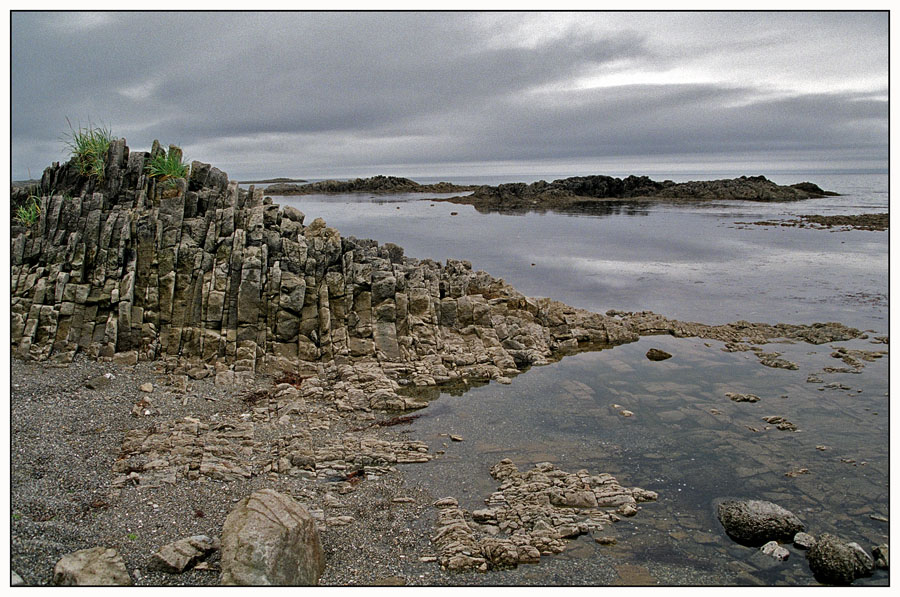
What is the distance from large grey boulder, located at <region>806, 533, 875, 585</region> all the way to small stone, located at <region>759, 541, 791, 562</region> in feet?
1.12

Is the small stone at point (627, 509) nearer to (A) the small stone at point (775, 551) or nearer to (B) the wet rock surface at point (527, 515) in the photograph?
(B) the wet rock surface at point (527, 515)

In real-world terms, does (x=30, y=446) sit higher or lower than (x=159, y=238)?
lower

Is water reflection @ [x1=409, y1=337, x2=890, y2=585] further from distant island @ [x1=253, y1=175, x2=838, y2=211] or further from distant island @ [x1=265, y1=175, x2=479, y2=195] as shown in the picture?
distant island @ [x1=265, y1=175, x2=479, y2=195]

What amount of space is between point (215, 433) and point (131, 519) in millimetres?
3387

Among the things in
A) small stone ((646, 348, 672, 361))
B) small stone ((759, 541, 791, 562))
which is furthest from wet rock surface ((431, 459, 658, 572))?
small stone ((646, 348, 672, 361))

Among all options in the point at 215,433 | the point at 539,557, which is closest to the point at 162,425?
the point at 215,433

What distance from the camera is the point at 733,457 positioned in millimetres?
12492

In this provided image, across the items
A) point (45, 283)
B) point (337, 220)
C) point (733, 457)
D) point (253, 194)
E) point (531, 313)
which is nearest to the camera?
point (733, 457)

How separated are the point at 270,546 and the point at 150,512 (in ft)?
9.60

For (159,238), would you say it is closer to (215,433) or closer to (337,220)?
(215,433)

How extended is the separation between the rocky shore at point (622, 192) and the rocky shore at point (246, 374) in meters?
65.6

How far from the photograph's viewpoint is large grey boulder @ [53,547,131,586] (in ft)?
24.5

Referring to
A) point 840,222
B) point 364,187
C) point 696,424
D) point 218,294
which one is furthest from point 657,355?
point 364,187

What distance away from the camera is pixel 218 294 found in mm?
16906
